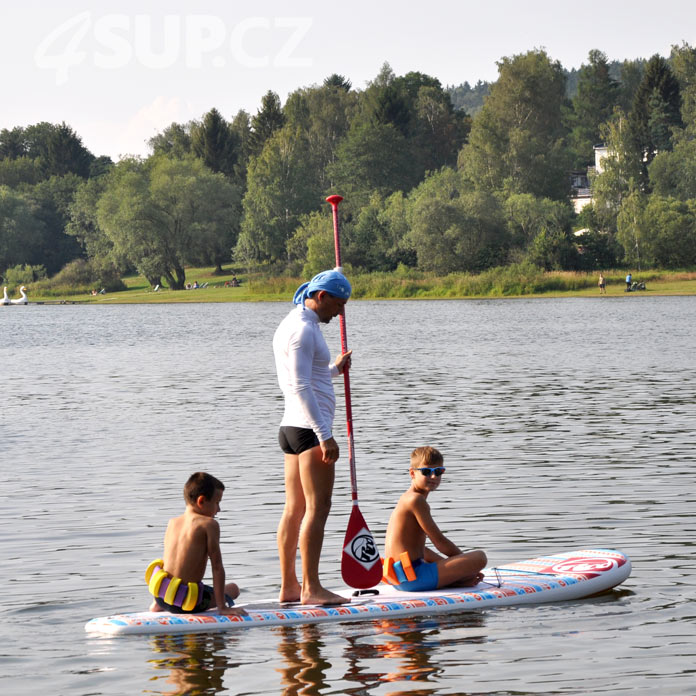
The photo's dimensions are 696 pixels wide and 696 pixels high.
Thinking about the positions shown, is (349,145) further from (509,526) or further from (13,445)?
(509,526)

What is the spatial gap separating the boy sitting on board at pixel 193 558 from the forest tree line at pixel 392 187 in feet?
285

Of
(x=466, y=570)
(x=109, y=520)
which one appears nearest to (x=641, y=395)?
(x=109, y=520)

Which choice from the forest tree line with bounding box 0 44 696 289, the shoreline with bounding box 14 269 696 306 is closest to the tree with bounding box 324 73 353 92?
the forest tree line with bounding box 0 44 696 289

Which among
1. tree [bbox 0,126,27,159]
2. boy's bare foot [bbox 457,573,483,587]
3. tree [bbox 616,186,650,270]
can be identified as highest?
tree [bbox 0,126,27,159]

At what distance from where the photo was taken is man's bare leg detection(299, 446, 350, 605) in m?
9.67

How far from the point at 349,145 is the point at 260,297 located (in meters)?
31.4

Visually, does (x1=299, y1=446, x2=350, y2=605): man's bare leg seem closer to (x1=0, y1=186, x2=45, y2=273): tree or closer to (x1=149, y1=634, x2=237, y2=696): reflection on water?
(x1=149, y1=634, x2=237, y2=696): reflection on water

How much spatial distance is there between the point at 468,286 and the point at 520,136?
23.5 m

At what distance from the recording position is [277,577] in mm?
11922

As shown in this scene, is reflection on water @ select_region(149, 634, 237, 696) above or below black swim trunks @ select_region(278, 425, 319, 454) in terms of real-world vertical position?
below

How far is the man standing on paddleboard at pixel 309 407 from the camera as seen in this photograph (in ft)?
31.3

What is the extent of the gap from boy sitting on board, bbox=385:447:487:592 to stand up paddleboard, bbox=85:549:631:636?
0.11 metres

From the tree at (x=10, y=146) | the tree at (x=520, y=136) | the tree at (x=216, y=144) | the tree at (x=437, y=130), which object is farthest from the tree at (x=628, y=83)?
the tree at (x=10, y=146)

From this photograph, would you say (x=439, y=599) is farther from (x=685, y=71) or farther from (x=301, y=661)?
(x=685, y=71)
